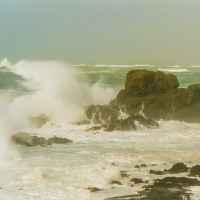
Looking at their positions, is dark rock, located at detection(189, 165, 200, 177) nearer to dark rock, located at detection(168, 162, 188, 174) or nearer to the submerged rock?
dark rock, located at detection(168, 162, 188, 174)

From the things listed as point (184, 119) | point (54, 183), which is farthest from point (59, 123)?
point (54, 183)

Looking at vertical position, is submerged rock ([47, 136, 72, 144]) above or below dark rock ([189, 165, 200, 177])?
above

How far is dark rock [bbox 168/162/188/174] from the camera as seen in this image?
14.9 metres

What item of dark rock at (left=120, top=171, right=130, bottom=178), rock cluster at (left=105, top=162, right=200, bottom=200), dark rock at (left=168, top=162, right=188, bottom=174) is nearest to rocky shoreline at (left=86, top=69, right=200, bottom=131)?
dark rock at (left=168, top=162, right=188, bottom=174)

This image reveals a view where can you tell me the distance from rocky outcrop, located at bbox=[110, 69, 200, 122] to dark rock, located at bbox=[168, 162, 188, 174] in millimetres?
12412

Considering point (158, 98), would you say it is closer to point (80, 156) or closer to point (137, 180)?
point (80, 156)

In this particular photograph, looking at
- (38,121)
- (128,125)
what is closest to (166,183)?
(128,125)

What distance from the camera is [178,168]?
15.1m

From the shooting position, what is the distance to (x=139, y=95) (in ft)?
99.2

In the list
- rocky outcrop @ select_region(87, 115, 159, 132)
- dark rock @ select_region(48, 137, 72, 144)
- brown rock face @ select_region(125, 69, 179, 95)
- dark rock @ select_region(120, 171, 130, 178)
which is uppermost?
brown rock face @ select_region(125, 69, 179, 95)

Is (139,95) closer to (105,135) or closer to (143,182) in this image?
(105,135)

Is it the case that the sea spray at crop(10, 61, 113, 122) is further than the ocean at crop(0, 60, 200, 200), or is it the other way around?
the sea spray at crop(10, 61, 113, 122)

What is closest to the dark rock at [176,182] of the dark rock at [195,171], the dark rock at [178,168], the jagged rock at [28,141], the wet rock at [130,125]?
the dark rock at [195,171]

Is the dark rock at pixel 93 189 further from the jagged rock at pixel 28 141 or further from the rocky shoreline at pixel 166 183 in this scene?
the jagged rock at pixel 28 141
